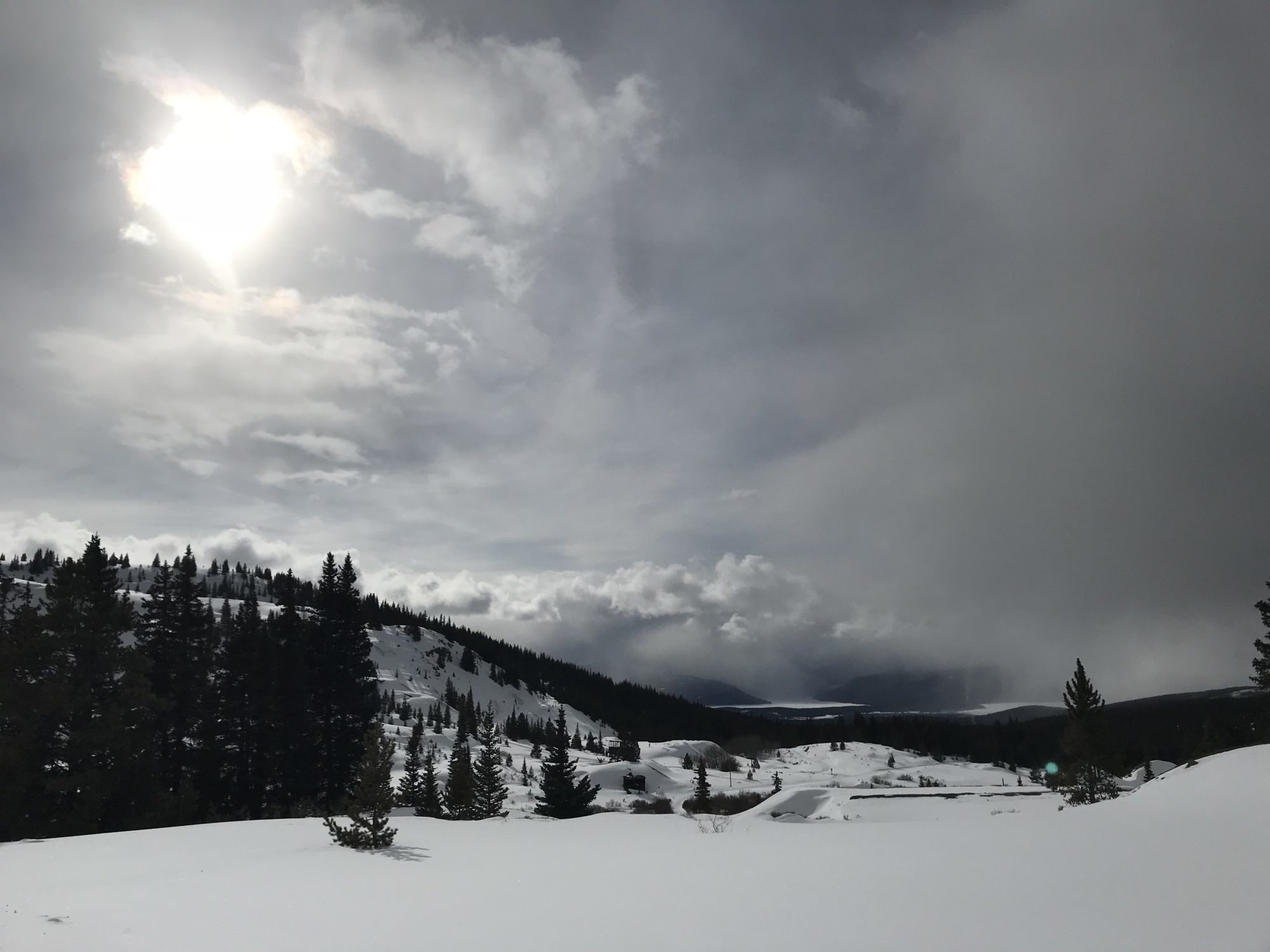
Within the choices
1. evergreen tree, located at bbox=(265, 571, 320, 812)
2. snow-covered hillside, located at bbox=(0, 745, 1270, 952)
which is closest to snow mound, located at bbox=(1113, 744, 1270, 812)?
snow-covered hillside, located at bbox=(0, 745, 1270, 952)

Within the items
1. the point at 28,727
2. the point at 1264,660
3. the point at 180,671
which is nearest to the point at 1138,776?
the point at 1264,660

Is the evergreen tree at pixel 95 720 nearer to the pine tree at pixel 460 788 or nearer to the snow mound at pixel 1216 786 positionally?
the pine tree at pixel 460 788

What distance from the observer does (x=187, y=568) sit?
34.0 meters

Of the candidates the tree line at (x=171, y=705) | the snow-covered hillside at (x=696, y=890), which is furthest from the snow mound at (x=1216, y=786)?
the tree line at (x=171, y=705)

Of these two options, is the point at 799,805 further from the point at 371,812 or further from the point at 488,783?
the point at 371,812

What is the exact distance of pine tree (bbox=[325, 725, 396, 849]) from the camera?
15.7 metres

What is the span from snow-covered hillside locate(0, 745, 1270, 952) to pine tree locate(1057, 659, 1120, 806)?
953 inches

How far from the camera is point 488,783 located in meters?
35.3

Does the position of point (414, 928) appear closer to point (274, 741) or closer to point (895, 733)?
point (274, 741)

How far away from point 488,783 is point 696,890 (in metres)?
28.4

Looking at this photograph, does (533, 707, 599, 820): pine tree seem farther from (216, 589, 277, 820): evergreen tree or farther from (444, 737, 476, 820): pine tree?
(216, 589, 277, 820): evergreen tree

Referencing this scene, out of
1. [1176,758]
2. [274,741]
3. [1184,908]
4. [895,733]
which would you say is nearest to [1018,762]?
[895,733]

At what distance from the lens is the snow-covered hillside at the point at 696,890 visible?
799 cm

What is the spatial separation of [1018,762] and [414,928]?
166m
